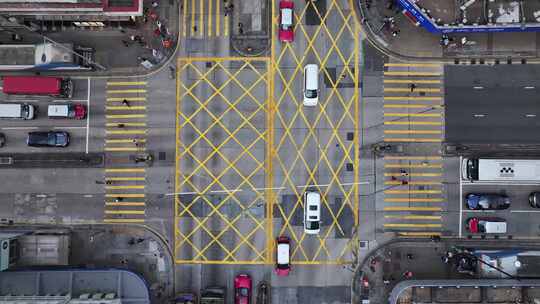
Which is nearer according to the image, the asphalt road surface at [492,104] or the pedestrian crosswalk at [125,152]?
the asphalt road surface at [492,104]

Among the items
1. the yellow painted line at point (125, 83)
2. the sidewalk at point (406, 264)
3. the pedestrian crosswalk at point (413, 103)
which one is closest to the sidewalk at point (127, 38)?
the yellow painted line at point (125, 83)

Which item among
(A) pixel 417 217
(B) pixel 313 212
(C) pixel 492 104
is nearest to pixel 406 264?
(A) pixel 417 217

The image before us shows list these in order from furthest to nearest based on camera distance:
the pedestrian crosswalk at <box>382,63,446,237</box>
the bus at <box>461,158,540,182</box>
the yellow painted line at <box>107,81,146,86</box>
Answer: the yellow painted line at <box>107,81,146,86</box> → the pedestrian crosswalk at <box>382,63,446,237</box> → the bus at <box>461,158,540,182</box>

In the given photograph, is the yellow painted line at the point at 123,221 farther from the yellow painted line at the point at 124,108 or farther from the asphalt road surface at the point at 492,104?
the asphalt road surface at the point at 492,104

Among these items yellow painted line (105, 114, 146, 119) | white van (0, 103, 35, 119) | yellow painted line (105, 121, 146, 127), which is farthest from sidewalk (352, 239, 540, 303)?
white van (0, 103, 35, 119)

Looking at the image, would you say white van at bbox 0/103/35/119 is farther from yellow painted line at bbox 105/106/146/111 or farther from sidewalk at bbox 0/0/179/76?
yellow painted line at bbox 105/106/146/111

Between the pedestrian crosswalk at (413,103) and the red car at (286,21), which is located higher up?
the red car at (286,21)

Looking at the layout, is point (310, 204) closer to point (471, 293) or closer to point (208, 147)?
point (208, 147)
